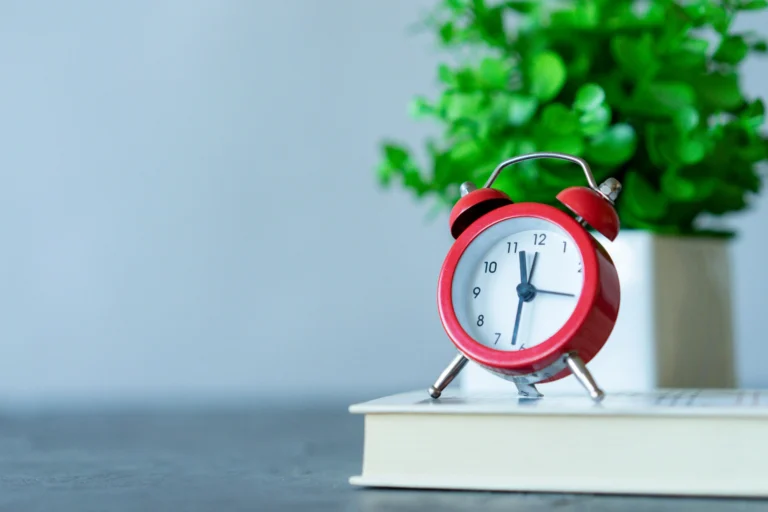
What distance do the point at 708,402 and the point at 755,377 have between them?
4.67 feet

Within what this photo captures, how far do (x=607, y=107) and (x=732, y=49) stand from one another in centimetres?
21

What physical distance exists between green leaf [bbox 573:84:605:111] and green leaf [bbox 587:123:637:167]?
5cm

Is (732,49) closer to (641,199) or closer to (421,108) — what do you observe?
(641,199)

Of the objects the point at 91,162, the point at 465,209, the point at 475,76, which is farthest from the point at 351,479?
the point at 91,162

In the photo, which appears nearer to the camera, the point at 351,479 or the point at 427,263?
the point at 351,479

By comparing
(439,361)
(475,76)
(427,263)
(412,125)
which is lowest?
(439,361)

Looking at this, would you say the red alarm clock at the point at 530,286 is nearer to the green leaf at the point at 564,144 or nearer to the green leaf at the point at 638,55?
the green leaf at the point at 564,144

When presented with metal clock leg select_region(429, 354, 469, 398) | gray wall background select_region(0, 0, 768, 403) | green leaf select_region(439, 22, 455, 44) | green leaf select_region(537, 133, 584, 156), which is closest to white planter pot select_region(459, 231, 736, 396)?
green leaf select_region(537, 133, 584, 156)

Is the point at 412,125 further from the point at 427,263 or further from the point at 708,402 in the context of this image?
the point at 708,402

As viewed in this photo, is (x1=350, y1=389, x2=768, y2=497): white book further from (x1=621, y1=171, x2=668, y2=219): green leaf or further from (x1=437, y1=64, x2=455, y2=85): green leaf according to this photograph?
(x1=437, y1=64, x2=455, y2=85): green leaf

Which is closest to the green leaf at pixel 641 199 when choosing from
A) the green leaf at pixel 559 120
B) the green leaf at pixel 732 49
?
the green leaf at pixel 559 120

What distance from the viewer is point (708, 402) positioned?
78 cm

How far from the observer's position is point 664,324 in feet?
3.71

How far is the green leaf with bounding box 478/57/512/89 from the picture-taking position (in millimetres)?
1193
